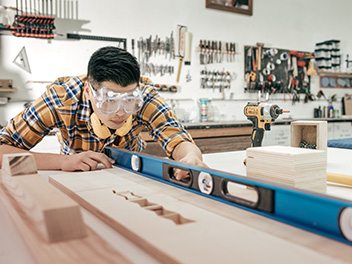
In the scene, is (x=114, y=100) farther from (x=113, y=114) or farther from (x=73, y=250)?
(x=73, y=250)

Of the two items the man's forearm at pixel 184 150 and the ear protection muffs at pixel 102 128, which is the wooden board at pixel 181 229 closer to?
the man's forearm at pixel 184 150

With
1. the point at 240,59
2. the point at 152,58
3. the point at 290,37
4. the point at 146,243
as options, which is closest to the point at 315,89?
the point at 290,37

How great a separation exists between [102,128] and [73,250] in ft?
4.02

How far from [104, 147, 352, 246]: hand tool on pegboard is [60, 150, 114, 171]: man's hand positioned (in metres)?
0.40

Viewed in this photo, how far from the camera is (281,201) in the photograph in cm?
77

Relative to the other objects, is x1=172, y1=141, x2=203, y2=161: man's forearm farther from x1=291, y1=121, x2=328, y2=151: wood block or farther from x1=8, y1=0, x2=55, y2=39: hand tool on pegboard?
x1=8, y1=0, x2=55, y2=39: hand tool on pegboard

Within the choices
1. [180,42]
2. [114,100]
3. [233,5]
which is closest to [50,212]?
[114,100]

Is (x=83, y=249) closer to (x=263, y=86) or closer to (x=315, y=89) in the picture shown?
(x=263, y=86)

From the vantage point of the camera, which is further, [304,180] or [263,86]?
[263,86]

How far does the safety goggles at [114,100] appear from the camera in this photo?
1584 mm

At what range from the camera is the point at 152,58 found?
4.61 m

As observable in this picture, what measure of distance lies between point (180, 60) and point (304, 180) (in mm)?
3990

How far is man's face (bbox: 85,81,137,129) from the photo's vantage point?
1604mm

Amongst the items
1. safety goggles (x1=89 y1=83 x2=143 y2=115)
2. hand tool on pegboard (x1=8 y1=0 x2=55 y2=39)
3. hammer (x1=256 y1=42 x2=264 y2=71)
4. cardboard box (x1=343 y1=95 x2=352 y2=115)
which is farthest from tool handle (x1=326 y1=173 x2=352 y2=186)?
cardboard box (x1=343 y1=95 x2=352 y2=115)
